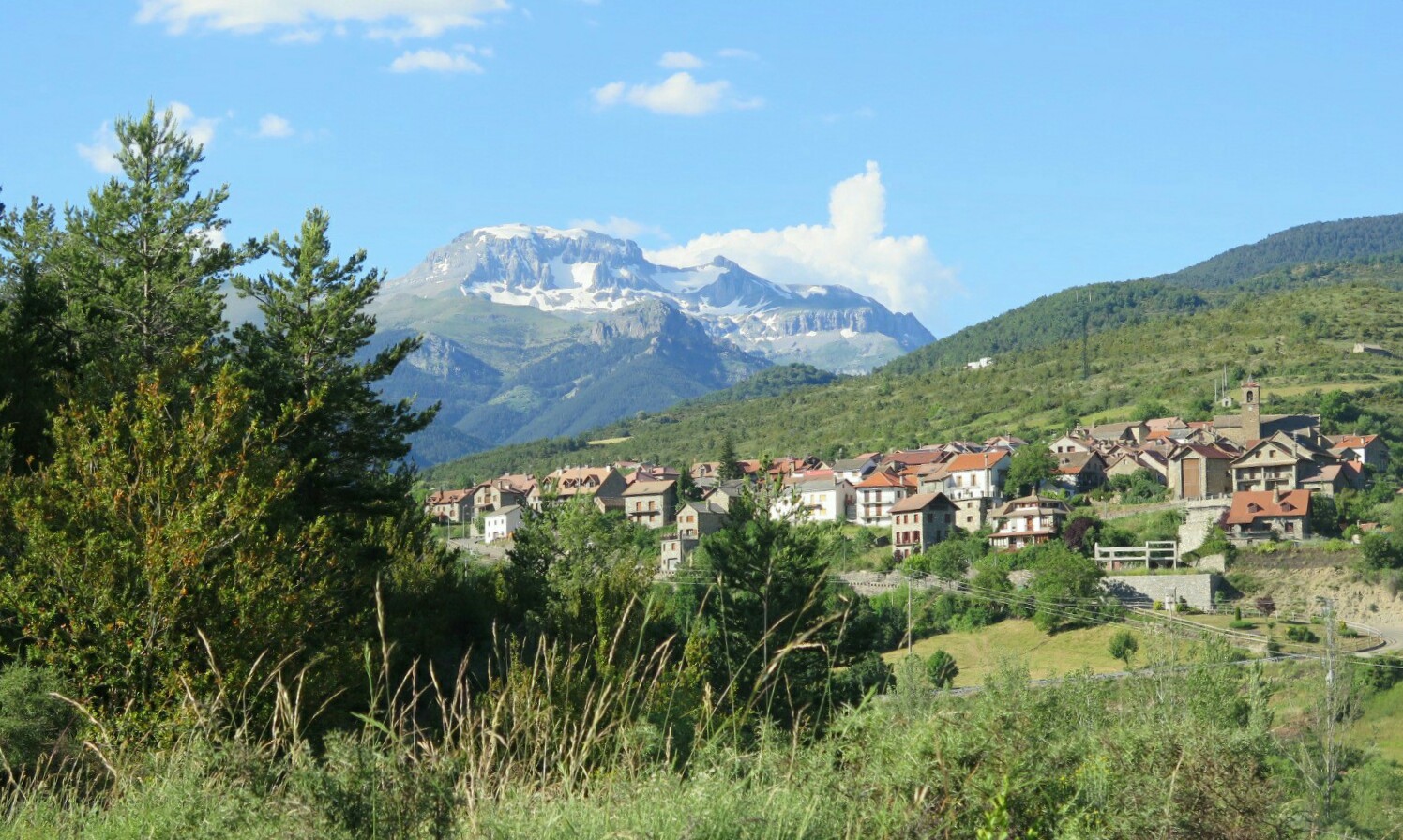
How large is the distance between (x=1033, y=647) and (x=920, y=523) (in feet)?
94.3

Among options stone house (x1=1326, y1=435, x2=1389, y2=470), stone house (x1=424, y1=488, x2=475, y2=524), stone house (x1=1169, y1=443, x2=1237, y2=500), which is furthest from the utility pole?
stone house (x1=424, y1=488, x2=475, y2=524)

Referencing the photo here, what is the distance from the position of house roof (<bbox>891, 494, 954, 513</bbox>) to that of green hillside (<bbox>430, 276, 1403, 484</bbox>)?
112ft

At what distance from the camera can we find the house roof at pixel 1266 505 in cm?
7588

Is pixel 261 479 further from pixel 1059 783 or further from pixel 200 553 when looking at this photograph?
pixel 1059 783

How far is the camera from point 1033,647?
189 feet

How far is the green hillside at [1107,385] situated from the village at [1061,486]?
342 inches

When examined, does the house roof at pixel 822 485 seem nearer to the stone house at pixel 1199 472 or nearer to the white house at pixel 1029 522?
the white house at pixel 1029 522

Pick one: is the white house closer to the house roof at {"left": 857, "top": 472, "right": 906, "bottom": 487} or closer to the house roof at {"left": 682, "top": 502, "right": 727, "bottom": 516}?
the house roof at {"left": 857, "top": 472, "right": 906, "bottom": 487}

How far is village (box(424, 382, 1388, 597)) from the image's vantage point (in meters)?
77.6

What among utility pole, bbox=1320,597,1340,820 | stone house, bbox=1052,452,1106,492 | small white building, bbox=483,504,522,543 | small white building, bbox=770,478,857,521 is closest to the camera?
utility pole, bbox=1320,597,1340,820

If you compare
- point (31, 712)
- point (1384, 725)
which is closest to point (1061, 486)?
point (1384, 725)

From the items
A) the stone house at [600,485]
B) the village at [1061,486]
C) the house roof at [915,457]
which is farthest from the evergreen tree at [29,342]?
the house roof at [915,457]

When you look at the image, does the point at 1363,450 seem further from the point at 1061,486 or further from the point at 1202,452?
Answer: the point at 1061,486

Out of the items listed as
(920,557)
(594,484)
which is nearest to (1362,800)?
(920,557)
